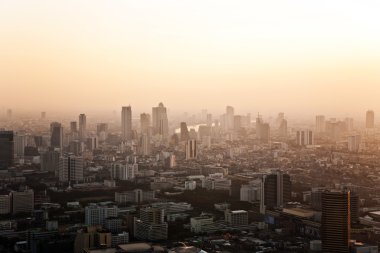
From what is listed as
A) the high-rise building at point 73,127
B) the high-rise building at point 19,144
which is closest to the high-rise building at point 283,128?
the high-rise building at point 73,127

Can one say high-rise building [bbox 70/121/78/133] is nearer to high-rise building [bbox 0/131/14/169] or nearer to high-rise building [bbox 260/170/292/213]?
high-rise building [bbox 0/131/14/169]

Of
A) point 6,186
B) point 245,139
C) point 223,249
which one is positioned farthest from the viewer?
point 245,139

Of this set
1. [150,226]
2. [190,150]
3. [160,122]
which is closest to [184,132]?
[160,122]

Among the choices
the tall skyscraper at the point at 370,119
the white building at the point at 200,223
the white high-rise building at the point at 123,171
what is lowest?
the white building at the point at 200,223

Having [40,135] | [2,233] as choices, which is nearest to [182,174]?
[40,135]

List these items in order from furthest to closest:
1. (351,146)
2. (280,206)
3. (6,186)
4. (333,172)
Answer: (351,146) → (333,172) → (6,186) → (280,206)

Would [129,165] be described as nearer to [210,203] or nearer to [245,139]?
[210,203]

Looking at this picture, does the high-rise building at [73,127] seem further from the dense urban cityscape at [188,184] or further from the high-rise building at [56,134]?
the high-rise building at [56,134]
